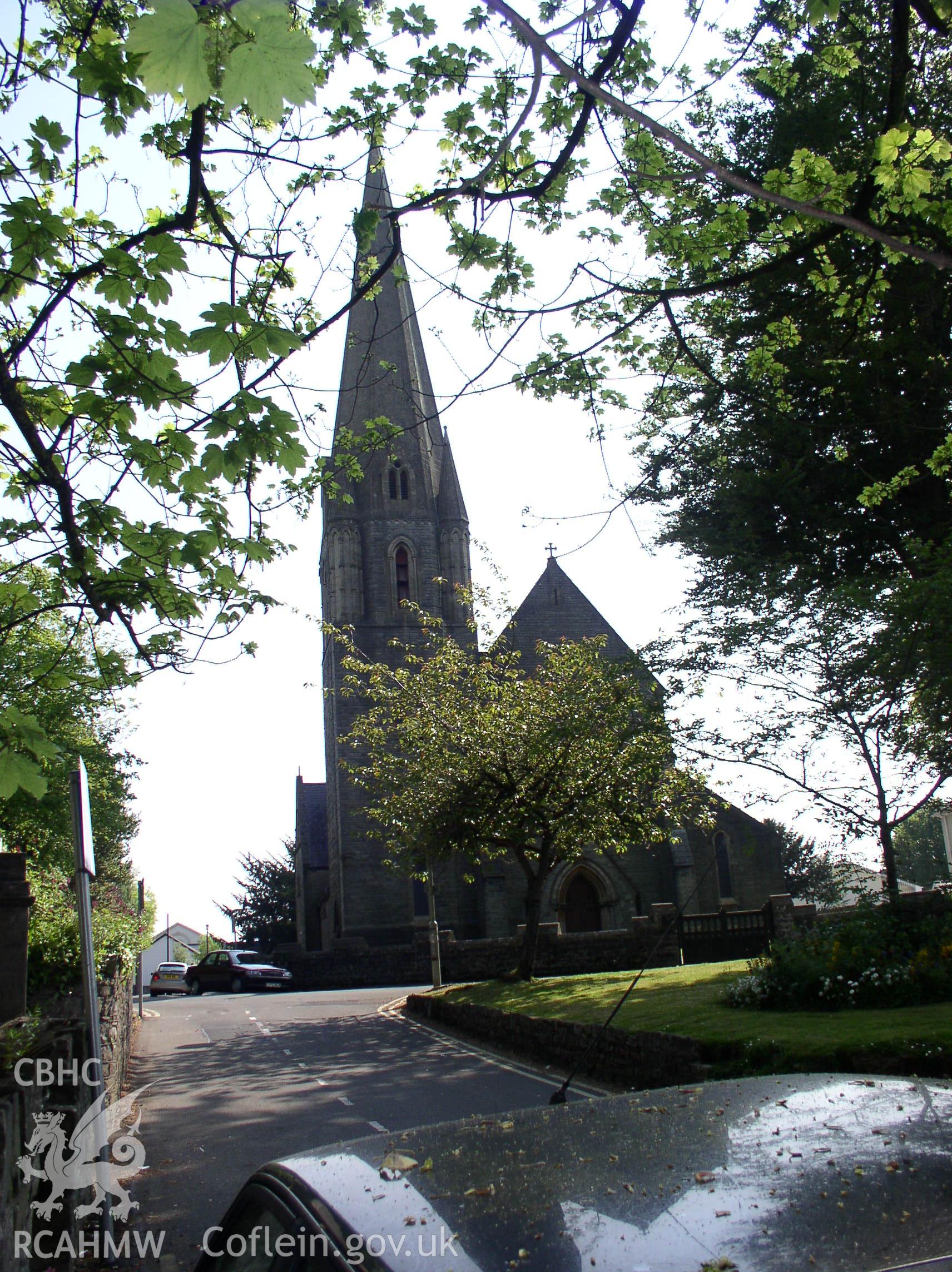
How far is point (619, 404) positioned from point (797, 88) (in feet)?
32.1

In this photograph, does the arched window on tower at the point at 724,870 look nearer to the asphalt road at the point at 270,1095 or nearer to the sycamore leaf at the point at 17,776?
the asphalt road at the point at 270,1095

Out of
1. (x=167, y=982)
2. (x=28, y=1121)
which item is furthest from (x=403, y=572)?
(x=28, y=1121)

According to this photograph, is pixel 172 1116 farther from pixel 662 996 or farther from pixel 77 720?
pixel 77 720

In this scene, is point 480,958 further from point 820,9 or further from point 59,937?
point 820,9

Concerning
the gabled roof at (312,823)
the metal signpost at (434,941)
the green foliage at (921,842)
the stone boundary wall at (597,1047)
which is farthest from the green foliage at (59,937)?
the green foliage at (921,842)

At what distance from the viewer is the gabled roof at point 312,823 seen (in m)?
48.6

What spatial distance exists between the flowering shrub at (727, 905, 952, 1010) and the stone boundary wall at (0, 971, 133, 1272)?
26.9 ft

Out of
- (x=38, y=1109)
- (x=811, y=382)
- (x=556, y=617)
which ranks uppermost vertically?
(x=556, y=617)

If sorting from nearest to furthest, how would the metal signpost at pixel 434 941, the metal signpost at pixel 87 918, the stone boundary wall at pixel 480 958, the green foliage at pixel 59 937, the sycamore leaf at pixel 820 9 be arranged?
the sycamore leaf at pixel 820 9 → the metal signpost at pixel 87 918 → the green foliage at pixel 59 937 → the metal signpost at pixel 434 941 → the stone boundary wall at pixel 480 958

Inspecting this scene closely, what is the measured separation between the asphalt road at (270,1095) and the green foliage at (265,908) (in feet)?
113

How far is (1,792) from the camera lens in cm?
424

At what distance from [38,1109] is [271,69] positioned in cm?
499

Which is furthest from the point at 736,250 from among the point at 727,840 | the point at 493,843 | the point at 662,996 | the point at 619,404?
the point at 727,840

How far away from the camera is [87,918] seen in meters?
4.93
